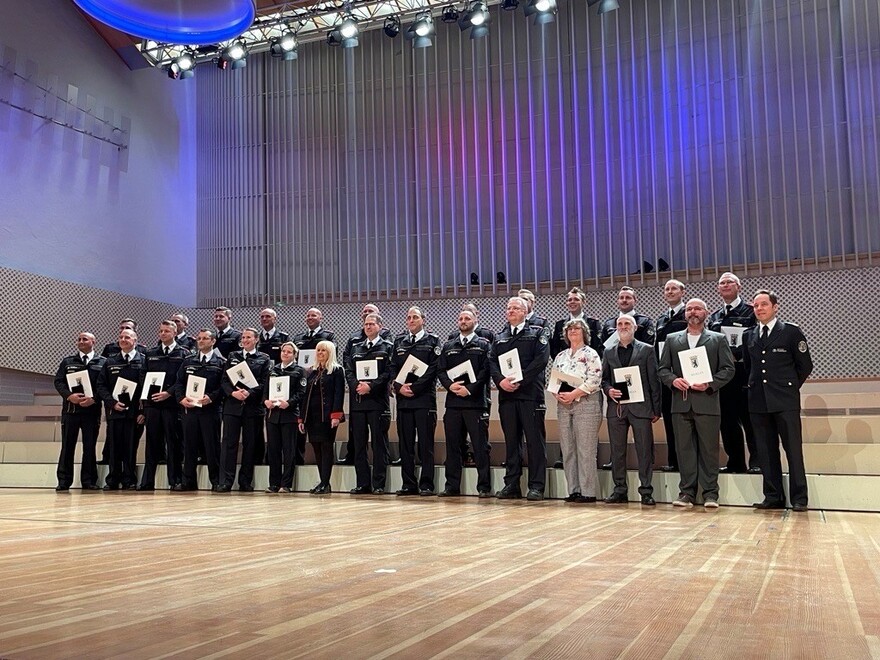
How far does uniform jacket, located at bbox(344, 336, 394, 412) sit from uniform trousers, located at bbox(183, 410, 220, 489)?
3.96 ft

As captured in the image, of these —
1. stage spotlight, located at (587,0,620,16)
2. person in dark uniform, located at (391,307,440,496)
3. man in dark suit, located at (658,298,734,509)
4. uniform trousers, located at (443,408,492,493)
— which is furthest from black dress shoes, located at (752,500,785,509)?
stage spotlight, located at (587,0,620,16)

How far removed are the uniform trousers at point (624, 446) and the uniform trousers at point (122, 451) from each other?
3.95 meters

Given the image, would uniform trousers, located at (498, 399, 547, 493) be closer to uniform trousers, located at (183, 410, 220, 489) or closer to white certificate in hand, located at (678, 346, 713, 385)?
white certificate in hand, located at (678, 346, 713, 385)

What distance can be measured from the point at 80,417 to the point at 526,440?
149 inches

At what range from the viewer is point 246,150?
453 inches

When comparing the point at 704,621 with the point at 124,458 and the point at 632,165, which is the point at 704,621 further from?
the point at 632,165

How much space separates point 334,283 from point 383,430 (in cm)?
491

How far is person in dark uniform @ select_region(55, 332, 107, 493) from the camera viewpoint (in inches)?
272

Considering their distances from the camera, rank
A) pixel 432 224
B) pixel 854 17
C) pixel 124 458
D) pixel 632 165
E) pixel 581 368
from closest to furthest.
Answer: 1. pixel 581 368
2. pixel 124 458
3. pixel 854 17
4. pixel 632 165
5. pixel 432 224

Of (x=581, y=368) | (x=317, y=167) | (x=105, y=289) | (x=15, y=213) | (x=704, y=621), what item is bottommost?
(x=704, y=621)

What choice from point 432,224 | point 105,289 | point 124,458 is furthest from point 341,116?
point 124,458

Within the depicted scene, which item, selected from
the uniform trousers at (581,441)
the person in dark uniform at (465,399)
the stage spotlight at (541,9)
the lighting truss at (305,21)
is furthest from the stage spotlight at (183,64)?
the uniform trousers at (581,441)

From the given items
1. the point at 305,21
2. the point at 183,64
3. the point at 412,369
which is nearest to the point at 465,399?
the point at 412,369

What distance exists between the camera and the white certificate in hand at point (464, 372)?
5.94 meters
